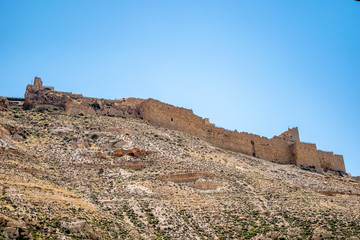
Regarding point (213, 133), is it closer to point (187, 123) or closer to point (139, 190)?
point (187, 123)

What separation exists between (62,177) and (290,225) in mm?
13193

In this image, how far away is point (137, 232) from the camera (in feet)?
64.2

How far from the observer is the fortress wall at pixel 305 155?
163 feet

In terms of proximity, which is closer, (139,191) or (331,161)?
(139,191)

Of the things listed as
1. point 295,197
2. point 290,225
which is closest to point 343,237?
point 290,225

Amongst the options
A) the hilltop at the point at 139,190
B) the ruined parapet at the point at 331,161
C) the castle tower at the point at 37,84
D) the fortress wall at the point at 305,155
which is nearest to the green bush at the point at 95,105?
the hilltop at the point at 139,190

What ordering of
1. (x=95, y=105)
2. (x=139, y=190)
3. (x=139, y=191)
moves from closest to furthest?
(x=139, y=191) < (x=139, y=190) < (x=95, y=105)

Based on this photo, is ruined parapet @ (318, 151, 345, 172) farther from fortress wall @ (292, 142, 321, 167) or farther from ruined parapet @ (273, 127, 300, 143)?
ruined parapet @ (273, 127, 300, 143)

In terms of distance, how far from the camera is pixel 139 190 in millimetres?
24891

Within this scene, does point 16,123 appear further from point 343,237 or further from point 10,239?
point 343,237

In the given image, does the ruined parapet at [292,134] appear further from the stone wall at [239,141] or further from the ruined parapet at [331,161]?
the stone wall at [239,141]

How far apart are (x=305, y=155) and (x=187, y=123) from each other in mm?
15460

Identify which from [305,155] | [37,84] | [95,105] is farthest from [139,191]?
[305,155]

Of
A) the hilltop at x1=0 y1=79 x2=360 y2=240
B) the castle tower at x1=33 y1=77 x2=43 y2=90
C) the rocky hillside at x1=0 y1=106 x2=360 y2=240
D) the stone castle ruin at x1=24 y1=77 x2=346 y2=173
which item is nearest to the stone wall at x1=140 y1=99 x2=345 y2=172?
the stone castle ruin at x1=24 y1=77 x2=346 y2=173
